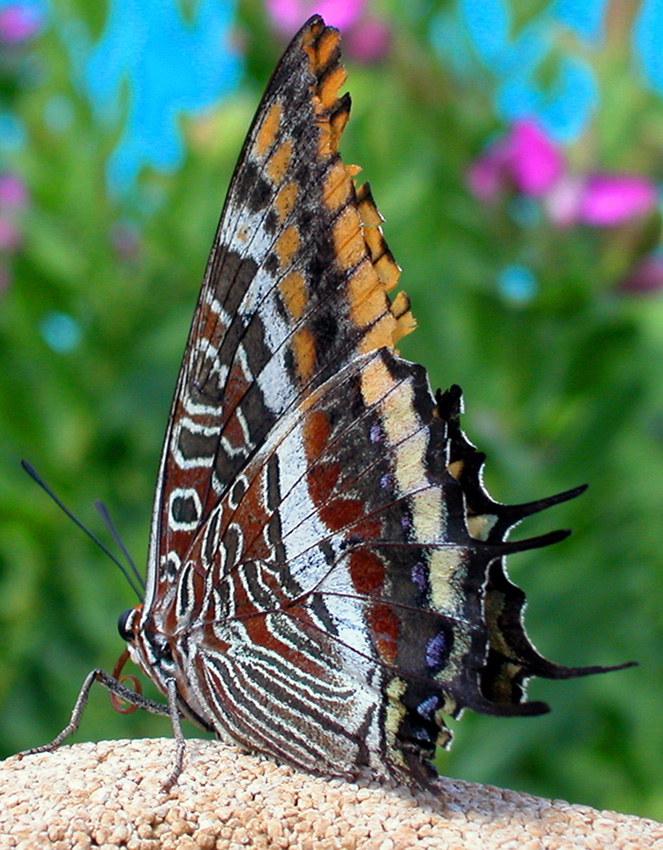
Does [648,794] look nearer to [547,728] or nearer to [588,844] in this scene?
[547,728]

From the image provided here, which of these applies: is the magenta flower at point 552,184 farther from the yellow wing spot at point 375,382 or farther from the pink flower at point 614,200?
the yellow wing spot at point 375,382

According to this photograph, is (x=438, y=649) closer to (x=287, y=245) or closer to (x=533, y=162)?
(x=287, y=245)

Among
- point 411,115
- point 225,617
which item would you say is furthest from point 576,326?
point 225,617

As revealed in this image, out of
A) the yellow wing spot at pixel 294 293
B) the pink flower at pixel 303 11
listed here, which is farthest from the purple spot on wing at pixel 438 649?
the pink flower at pixel 303 11

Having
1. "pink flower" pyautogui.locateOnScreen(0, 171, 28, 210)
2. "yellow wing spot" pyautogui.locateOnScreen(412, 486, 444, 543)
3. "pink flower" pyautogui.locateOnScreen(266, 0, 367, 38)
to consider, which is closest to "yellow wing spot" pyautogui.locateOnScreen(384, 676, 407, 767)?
"yellow wing spot" pyautogui.locateOnScreen(412, 486, 444, 543)

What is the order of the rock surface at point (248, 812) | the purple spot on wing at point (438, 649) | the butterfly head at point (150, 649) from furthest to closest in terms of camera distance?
1. the butterfly head at point (150, 649)
2. the purple spot on wing at point (438, 649)
3. the rock surface at point (248, 812)

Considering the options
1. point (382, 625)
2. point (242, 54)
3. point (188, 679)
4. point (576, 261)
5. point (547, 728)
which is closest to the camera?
point (382, 625)

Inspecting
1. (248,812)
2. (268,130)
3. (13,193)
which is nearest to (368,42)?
(13,193)
